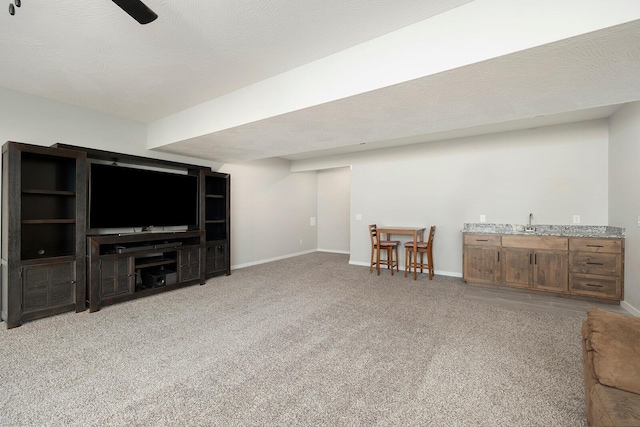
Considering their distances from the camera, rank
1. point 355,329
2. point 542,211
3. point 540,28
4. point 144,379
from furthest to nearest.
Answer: point 542,211 → point 355,329 → point 144,379 → point 540,28

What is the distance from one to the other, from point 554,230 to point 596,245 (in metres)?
0.56

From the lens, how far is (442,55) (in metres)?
1.96

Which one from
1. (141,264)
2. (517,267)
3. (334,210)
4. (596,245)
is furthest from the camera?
(334,210)

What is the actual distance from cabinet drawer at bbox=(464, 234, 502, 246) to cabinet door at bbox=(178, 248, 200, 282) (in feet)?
14.7

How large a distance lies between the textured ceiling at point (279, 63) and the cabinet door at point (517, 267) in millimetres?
2224

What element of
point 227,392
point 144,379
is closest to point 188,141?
point 144,379

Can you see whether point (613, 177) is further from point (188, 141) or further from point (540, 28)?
point (188, 141)

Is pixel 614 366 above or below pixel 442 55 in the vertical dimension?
below

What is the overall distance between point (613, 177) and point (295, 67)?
4587 millimetres

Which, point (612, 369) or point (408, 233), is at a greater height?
point (408, 233)

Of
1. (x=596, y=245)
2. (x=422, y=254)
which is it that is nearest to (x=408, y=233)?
(x=422, y=254)

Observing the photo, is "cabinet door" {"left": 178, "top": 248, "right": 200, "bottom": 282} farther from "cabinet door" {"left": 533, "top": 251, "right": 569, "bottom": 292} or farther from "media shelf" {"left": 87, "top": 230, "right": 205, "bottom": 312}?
"cabinet door" {"left": 533, "top": 251, "right": 569, "bottom": 292}

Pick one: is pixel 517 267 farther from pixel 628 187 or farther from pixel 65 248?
pixel 65 248

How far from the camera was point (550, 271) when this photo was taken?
12.7ft
